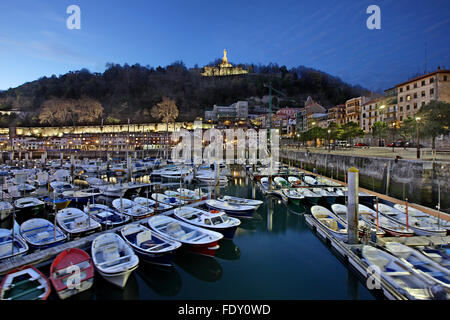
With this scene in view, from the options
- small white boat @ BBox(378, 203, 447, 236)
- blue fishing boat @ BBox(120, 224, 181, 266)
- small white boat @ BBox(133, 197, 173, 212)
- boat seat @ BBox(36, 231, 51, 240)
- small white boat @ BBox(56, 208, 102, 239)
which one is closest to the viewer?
blue fishing boat @ BBox(120, 224, 181, 266)

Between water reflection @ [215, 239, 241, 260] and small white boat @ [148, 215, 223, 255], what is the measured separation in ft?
2.76

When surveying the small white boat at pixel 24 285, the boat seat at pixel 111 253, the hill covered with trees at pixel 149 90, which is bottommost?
the small white boat at pixel 24 285

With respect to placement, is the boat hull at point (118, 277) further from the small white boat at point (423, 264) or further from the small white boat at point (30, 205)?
the small white boat at point (30, 205)

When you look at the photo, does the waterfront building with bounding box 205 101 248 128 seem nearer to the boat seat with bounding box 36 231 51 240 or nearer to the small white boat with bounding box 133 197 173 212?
the small white boat with bounding box 133 197 173 212

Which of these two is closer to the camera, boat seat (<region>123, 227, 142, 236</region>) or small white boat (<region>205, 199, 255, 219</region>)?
boat seat (<region>123, 227, 142, 236</region>)

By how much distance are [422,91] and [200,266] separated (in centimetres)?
5465

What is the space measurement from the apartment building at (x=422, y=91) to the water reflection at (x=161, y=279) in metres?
49.6

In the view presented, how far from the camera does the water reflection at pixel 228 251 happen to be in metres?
11.3

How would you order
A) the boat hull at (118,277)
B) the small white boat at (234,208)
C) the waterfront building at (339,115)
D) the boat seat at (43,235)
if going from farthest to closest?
the waterfront building at (339,115) → the small white boat at (234,208) → the boat seat at (43,235) → the boat hull at (118,277)

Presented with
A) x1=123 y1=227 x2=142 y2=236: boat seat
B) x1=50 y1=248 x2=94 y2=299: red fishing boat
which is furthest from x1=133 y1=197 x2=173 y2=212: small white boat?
x1=50 y1=248 x2=94 y2=299: red fishing boat

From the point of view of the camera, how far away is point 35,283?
734 centimetres

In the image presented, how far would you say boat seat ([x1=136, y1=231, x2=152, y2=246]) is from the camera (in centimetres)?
1009

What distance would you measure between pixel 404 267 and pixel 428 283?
862 millimetres

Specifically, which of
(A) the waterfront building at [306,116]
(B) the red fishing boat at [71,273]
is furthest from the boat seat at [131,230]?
(A) the waterfront building at [306,116]
